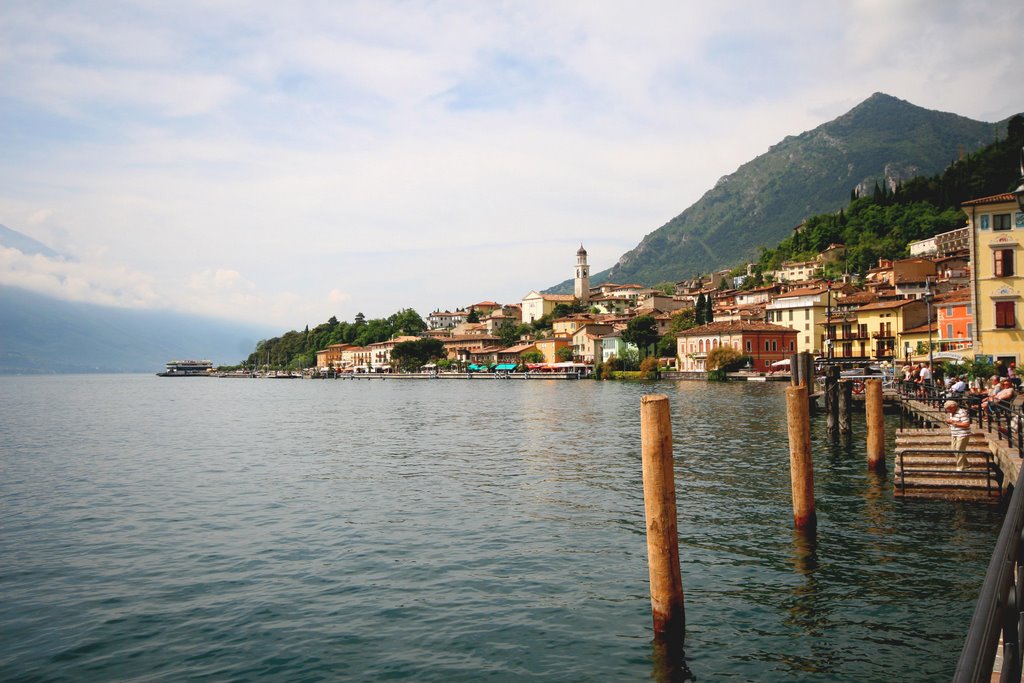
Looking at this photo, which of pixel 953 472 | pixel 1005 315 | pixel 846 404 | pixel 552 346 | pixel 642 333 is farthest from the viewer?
pixel 552 346

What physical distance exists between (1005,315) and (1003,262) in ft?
10.8

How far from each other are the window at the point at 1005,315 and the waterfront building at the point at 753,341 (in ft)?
210

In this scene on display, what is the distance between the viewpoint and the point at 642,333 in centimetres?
13900

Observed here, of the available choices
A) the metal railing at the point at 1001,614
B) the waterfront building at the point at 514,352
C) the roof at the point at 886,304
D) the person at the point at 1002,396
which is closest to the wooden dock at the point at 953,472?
the person at the point at 1002,396

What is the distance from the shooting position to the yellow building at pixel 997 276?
45.0m

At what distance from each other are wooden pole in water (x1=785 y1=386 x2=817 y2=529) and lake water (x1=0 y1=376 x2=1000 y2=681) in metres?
0.60

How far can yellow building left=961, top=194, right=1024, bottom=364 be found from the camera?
45.0 meters

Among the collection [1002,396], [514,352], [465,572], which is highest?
[514,352]

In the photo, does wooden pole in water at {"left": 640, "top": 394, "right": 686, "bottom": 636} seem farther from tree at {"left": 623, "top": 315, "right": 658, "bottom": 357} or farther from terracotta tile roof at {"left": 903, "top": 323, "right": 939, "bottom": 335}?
tree at {"left": 623, "top": 315, "right": 658, "bottom": 357}

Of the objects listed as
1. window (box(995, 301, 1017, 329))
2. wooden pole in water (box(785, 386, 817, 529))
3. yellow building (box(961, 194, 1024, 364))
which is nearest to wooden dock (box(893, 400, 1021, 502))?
wooden pole in water (box(785, 386, 817, 529))

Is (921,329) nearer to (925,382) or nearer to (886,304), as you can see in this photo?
(886,304)

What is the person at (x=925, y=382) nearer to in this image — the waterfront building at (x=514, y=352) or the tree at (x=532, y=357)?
the tree at (x=532, y=357)

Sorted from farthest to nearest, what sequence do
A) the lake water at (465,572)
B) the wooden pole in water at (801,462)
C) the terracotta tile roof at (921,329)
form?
the terracotta tile roof at (921,329) → the wooden pole in water at (801,462) → the lake water at (465,572)

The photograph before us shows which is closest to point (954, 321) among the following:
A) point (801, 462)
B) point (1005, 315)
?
point (1005, 315)
